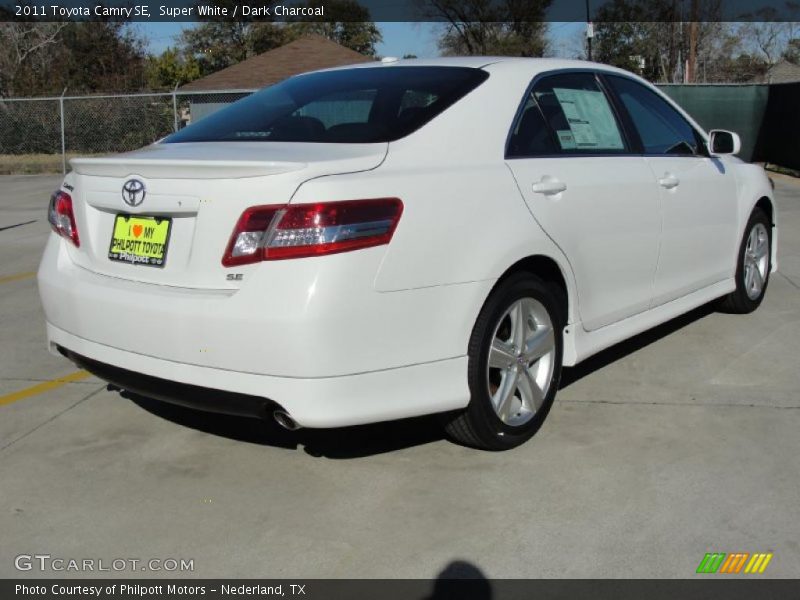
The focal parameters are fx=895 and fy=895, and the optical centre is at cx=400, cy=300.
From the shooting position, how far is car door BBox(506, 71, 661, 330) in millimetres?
3854

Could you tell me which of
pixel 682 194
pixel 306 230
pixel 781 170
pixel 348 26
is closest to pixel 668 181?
pixel 682 194

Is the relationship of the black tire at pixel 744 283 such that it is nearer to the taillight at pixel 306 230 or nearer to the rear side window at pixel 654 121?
the rear side window at pixel 654 121

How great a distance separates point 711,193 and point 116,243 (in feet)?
11.1

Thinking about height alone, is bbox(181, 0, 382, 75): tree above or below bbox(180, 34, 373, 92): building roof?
above

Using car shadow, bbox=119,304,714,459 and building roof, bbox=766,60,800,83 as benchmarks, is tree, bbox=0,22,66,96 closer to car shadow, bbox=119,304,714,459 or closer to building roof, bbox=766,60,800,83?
car shadow, bbox=119,304,714,459

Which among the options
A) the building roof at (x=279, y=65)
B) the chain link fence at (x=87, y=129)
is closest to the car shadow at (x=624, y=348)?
the chain link fence at (x=87, y=129)

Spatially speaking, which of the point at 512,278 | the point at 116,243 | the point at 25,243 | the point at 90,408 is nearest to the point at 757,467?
the point at 512,278

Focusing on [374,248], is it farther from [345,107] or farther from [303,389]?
[345,107]

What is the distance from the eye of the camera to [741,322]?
5984 millimetres

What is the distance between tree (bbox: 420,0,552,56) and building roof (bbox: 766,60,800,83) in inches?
581

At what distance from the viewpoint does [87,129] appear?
24984 millimetres

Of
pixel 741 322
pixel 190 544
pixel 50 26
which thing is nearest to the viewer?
pixel 190 544

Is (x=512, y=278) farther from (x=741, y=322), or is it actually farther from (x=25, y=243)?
(x=25, y=243)
